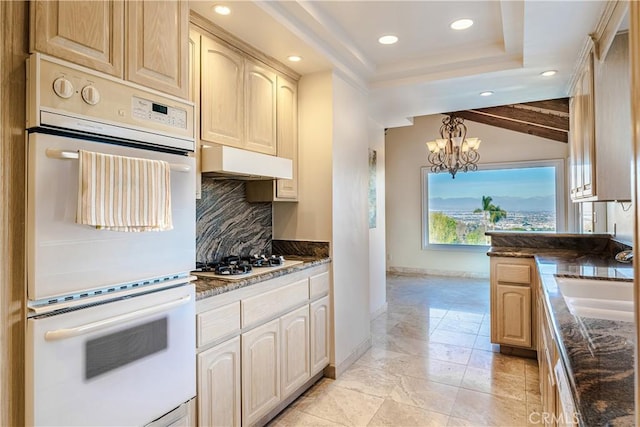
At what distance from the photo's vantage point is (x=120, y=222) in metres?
1.32

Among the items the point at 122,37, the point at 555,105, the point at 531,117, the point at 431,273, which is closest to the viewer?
the point at 122,37

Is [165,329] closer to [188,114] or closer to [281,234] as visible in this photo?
[188,114]

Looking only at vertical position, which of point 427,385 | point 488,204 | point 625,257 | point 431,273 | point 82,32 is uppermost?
point 82,32

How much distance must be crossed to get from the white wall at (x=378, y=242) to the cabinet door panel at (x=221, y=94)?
2471 millimetres

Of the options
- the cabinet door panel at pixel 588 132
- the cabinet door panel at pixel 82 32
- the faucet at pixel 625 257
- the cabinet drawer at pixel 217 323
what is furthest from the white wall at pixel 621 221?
the cabinet door panel at pixel 82 32

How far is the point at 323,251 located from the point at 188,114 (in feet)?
5.55

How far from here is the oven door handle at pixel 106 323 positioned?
1.20m

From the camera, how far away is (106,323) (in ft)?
4.35

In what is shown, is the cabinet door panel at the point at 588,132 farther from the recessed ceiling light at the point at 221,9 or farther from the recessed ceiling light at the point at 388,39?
the recessed ceiling light at the point at 221,9

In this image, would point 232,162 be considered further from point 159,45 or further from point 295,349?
point 295,349

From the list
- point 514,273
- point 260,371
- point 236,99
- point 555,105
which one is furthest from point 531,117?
point 260,371

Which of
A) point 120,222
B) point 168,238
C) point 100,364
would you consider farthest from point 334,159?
point 100,364

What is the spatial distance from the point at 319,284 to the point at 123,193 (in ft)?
5.97

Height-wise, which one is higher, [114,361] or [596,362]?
[596,362]
